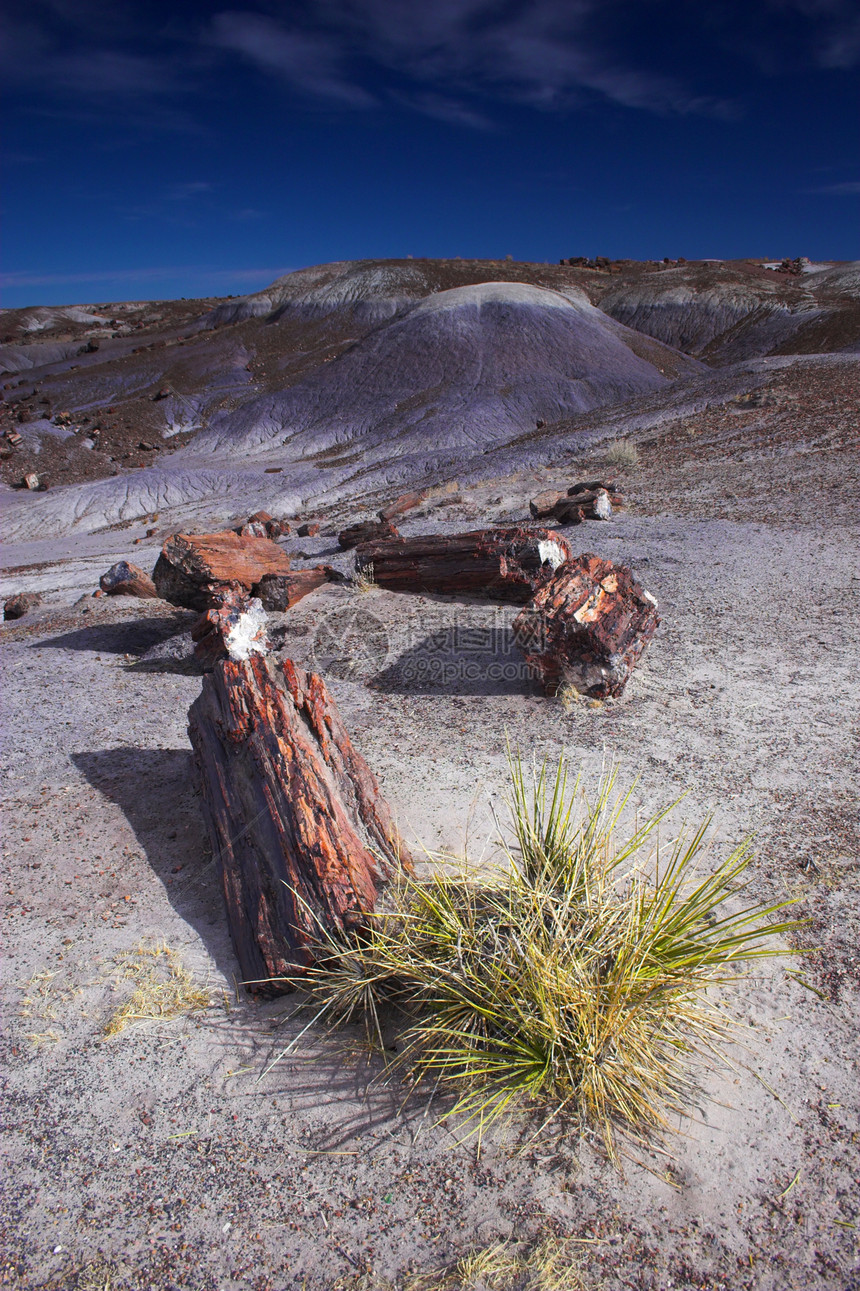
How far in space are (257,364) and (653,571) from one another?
1264 inches

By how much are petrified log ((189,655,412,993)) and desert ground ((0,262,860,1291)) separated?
23 cm

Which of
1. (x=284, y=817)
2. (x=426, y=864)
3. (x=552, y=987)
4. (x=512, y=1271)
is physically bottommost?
(x=512, y=1271)

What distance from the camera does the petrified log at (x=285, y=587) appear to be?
25.5 feet

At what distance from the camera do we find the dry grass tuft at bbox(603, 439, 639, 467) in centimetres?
1466

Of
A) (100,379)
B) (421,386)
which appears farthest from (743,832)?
(100,379)

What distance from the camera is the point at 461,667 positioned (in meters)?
6.19

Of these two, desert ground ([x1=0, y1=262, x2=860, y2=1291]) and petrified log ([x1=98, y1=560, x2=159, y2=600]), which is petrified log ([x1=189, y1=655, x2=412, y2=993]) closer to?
desert ground ([x1=0, y1=262, x2=860, y2=1291])

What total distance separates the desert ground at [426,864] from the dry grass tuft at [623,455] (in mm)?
3015

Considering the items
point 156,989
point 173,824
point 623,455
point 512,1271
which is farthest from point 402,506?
point 512,1271

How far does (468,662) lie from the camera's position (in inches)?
246

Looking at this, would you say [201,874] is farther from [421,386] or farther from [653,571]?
[421,386]

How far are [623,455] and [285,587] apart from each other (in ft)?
31.7

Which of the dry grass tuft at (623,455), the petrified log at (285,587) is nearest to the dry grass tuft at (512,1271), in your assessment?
the petrified log at (285,587)

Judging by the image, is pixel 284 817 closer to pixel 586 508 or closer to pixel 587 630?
pixel 587 630
